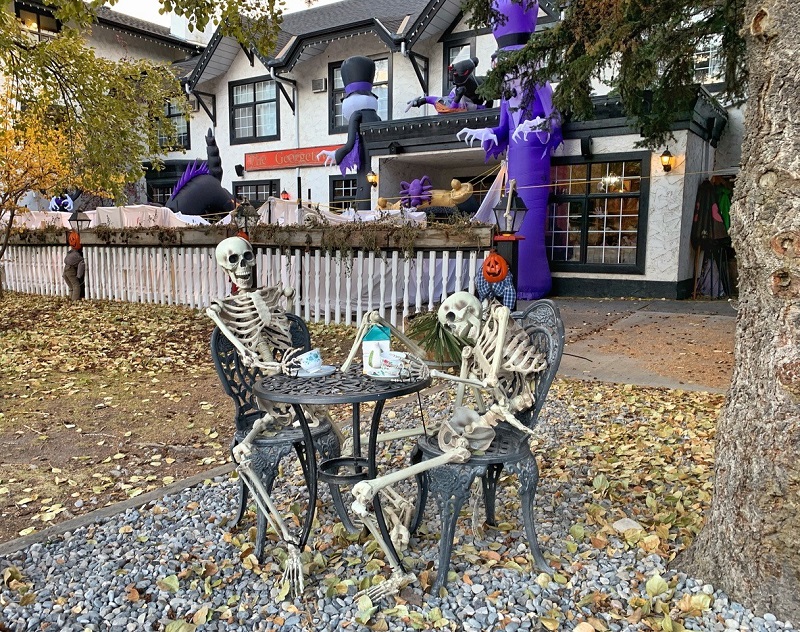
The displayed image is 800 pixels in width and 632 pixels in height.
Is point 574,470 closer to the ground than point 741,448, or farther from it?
closer to the ground

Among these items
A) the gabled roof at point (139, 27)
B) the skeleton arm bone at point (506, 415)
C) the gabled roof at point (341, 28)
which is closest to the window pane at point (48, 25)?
the gabled roof at point (139, 27)

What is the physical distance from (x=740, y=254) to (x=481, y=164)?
14.5 meters

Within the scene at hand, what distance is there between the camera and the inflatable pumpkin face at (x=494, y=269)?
22.7ft

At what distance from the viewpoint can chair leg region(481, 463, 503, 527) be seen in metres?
3.15

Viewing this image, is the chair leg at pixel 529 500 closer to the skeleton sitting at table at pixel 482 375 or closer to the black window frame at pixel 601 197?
the skeleton sitting at table at pixel 482 375

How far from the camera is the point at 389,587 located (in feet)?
8.46

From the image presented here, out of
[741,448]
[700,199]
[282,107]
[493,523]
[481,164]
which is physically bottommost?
[493,523]

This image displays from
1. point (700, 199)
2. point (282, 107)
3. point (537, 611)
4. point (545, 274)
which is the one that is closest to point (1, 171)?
point (282, 107)

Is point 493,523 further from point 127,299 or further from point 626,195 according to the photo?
point 127,299

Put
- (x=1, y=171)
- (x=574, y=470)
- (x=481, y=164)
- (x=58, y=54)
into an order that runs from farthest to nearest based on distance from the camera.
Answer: (x=481, y=164) < (x=1, y=171) < (x=58, y=54) < (x=574, y=470)

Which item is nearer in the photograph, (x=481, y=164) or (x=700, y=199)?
(x=700, y=199)

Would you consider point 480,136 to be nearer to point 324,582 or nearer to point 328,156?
point 328,156

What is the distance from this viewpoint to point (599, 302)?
12.3 metres

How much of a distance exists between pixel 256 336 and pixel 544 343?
1.60m
